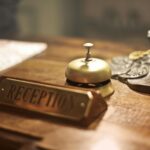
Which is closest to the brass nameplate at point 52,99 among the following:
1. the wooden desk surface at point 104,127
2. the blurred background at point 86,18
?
the wooden desk surface at point 104,127

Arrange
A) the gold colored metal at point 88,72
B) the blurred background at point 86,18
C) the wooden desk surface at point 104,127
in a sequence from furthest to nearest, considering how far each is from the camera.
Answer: the blurred background at point 86,18 < the gold colored metal at point 88,72 < the wooden desk surface at point 104,127

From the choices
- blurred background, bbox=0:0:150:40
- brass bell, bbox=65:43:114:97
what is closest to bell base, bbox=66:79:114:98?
brass bell, bbox=65:43:114:97

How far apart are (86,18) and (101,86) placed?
4.59ft

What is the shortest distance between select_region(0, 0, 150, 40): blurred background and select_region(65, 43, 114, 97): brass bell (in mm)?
1153

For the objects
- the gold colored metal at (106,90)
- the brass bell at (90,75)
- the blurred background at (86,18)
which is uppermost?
the brass bell at (90,75)

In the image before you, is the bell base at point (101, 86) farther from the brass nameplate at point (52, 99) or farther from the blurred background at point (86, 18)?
the blurred background at point (86, 18)

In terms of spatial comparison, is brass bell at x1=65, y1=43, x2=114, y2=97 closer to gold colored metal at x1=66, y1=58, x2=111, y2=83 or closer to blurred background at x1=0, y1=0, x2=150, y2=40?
gold colored metal at x1=66, y1=58, x2=111, y2=83

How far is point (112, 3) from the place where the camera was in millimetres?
2031

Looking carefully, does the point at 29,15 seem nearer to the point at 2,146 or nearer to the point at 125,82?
the point at 125,82

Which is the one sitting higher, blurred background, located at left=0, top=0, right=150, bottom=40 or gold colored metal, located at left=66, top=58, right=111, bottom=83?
gold colored metal, located at left=66, top=58, right=111, bottom=83

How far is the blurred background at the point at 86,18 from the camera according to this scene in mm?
2006

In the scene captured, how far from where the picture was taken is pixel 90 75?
76 cm

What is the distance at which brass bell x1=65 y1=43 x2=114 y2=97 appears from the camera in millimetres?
761

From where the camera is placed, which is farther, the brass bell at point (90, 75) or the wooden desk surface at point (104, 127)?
the brass bell at point (90, 75)
